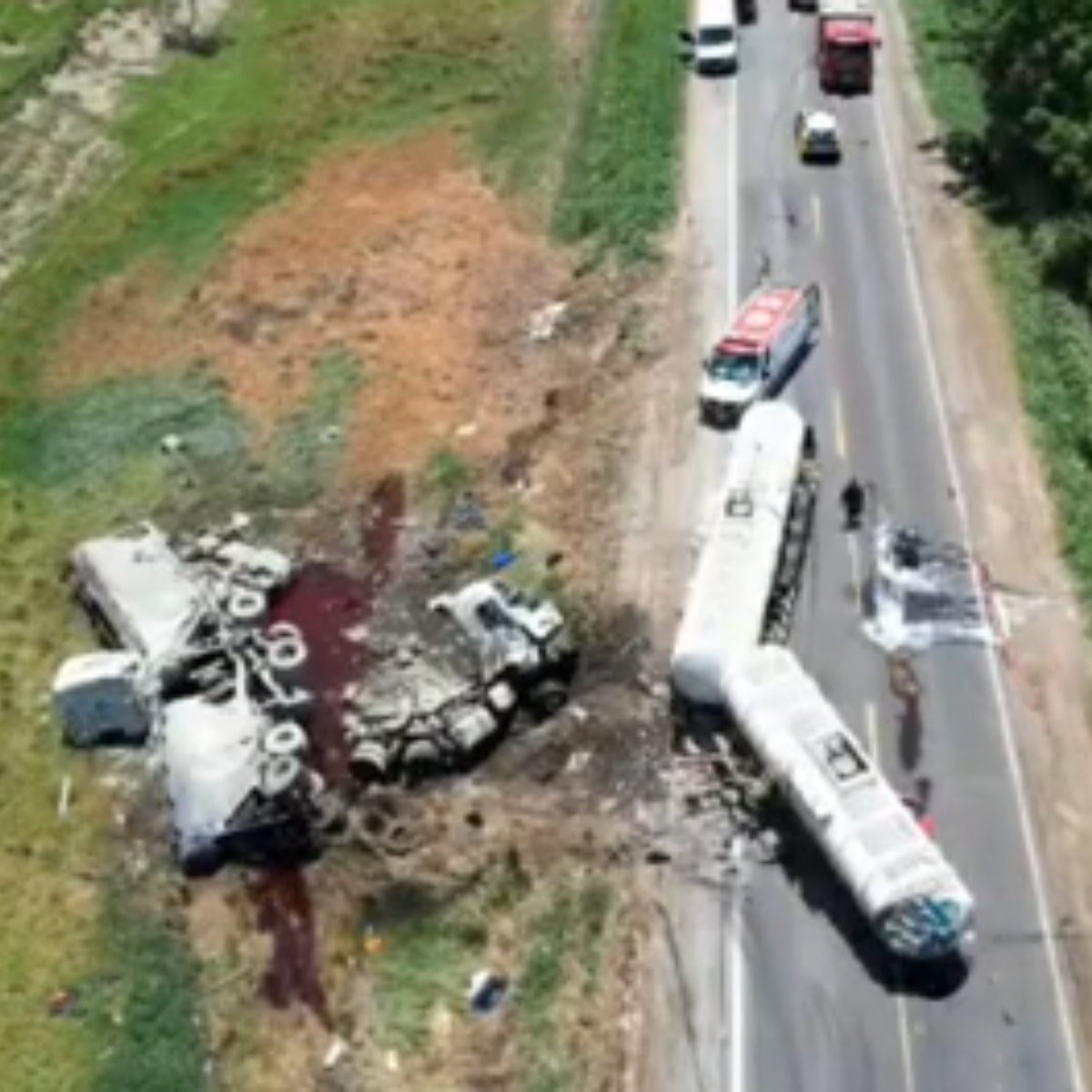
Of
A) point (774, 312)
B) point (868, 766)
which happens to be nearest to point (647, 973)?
point (868, 766)

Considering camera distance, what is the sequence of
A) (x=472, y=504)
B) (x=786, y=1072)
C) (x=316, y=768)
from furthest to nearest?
(x=472, y=504)
(x=316, y=768)
(x=786, y=1072)

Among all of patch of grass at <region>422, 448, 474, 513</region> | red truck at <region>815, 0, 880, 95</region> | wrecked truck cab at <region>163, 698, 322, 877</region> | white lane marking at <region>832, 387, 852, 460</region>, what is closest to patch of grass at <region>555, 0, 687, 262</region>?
red truck at <region>815, 0, 880, 95</region>

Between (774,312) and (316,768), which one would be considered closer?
(316,768)

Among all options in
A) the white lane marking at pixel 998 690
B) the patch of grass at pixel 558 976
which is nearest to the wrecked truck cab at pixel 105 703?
the patch of grass at pixel 558 976

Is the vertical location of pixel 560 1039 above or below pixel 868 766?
below

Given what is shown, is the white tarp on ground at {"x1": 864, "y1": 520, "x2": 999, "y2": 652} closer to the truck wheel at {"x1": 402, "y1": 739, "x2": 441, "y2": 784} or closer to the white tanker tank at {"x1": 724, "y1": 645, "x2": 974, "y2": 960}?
the white tanker tank at {"x1": 724, "y1": 645, "x2": 974, "y2": 960}

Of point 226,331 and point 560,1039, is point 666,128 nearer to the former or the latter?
point 226,331

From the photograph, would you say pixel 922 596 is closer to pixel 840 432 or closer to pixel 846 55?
pixel 840 432
